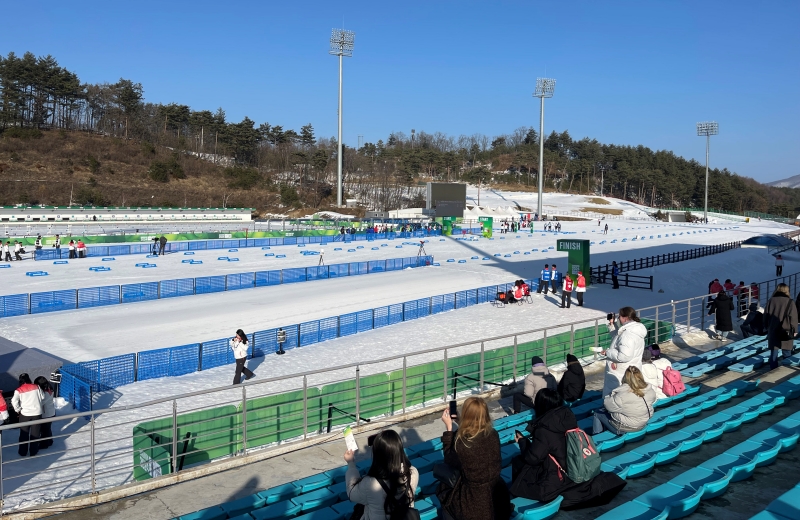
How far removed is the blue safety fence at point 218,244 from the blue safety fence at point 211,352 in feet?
85.5

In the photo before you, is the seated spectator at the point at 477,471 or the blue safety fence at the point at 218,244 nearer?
the seated spectator at the point at 477,471

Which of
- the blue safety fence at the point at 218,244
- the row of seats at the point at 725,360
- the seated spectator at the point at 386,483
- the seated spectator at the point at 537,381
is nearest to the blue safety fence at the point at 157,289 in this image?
the blue safety fence at the point at 218,244

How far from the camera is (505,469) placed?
636 centimetres

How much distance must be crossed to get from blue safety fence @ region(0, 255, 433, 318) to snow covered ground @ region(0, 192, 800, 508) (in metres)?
0.98

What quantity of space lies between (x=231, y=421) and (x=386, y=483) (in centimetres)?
641

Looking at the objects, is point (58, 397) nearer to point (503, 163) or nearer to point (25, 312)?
point (25, 312)

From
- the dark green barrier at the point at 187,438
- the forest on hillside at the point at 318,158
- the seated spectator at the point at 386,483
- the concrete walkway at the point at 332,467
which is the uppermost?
the forest on hillside at the point at 318,158

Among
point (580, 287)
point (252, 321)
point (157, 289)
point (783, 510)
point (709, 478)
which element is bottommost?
point (252, 321)

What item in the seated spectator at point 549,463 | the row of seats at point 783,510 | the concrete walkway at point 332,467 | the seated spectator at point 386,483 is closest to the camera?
the seated spectator at point 386,483

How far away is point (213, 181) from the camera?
10506 cm

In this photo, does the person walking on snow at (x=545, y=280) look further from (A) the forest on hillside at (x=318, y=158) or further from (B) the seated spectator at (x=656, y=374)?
(A) the forest on hillside at (x=318, y=158)

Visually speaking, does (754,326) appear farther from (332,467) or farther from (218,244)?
(218,244)

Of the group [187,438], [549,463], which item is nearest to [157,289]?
[187,438]

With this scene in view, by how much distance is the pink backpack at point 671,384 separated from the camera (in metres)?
8.91
